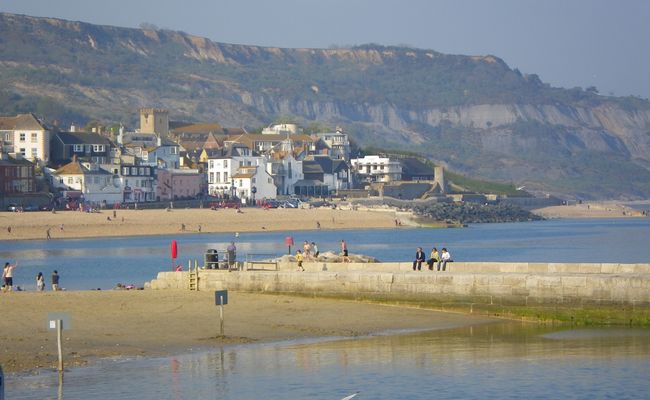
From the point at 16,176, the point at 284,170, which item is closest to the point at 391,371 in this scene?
the point at 16,176

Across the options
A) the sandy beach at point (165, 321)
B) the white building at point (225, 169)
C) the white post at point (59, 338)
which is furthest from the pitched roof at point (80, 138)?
the white post at point (59, 338)

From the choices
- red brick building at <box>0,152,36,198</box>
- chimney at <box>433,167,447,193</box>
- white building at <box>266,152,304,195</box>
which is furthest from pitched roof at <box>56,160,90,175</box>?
chimney at <box>433,167,447,193</box>

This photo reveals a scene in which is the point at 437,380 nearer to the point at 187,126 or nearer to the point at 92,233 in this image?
the point at 92,233

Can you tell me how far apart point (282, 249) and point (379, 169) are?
8809 cm

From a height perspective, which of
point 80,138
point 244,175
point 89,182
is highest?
point 80,138

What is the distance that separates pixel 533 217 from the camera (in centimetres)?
14412

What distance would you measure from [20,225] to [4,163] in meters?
17.0

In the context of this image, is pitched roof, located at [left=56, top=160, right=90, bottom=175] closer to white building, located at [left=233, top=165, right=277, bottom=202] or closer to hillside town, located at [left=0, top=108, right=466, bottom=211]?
hillside town, located at [left=0, top=108, right=466, bottom=211]

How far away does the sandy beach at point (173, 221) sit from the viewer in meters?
87.9

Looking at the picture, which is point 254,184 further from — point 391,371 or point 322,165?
point 391,371

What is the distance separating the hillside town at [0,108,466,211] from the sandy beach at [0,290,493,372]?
65.5 metres

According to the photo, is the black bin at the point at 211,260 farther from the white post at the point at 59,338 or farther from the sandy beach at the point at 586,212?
the sandy beach at the point at 586,212

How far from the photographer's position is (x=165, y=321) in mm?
31391

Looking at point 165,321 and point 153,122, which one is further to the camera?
point 153,122
